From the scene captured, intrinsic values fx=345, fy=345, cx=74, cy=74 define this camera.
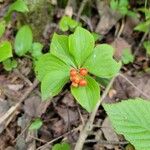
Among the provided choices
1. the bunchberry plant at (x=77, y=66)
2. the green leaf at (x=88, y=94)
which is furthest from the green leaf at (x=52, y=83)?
the green leaf at (x=88, y=94)

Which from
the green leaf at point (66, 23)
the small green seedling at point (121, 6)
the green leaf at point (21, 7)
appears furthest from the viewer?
the small green seedling at point (121, 6)

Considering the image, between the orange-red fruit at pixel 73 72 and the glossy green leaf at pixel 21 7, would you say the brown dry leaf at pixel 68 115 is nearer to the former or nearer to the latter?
the orange-red fruit at pixel 73 72

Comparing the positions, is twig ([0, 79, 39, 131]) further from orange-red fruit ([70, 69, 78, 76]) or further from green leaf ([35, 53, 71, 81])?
orange-red fruit ([70, 69, 78, 76])

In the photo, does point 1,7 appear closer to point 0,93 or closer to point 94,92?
point 0,93

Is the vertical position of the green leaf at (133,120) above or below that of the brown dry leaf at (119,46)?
below

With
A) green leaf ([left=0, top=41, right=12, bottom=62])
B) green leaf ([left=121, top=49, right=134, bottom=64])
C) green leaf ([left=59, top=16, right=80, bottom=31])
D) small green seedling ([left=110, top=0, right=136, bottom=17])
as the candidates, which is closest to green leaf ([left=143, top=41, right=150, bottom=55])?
green leaf ([left=121, top=49, right=134, bottom=64])

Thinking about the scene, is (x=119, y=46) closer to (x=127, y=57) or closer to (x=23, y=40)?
(x=127, y=57)
